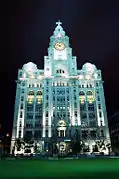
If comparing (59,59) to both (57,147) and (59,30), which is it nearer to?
(59,30)

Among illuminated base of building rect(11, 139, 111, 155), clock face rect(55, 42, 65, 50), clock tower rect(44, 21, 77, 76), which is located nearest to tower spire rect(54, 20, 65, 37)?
clock tower rect(44, 21, 77, 76)

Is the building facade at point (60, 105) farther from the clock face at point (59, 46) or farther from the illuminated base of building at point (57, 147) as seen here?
the clock face at point (59, 46)

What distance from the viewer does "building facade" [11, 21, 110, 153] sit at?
313 feet

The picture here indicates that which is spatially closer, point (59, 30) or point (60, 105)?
point (60, 105)

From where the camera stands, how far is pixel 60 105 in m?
105

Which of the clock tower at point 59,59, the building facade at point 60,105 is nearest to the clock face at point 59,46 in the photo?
the clock tower at point 59,59

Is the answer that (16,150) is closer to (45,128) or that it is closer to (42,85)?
(45,128)

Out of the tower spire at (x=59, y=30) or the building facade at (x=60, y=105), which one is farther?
the tower spire at (x=59, y=30)

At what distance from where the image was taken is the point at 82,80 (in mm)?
116375

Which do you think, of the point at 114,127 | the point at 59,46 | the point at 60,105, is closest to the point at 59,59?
the point at 59,46

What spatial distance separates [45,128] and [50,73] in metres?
38.7

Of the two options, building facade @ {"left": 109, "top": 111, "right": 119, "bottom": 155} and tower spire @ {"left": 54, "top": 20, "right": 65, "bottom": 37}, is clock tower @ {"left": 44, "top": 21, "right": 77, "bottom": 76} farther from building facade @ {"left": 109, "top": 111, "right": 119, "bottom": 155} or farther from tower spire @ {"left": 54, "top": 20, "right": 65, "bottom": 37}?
building facade @ {"left": 109, "top": 111, "right": 119, "bottom": 155}

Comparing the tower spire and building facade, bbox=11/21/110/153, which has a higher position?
the tower spire

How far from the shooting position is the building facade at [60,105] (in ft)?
313
